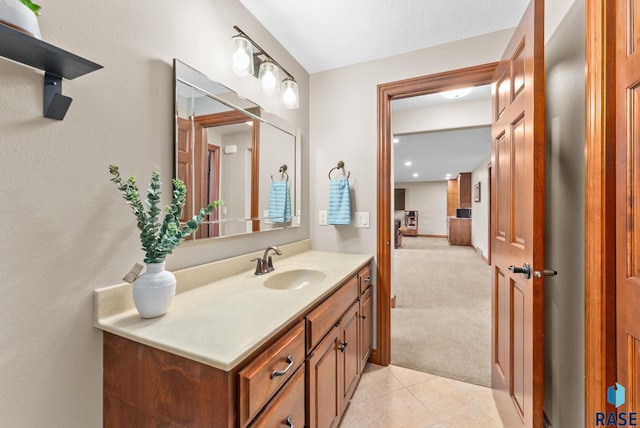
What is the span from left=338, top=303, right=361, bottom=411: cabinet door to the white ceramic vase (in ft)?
2.79

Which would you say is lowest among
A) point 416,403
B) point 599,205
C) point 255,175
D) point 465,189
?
point 416,403

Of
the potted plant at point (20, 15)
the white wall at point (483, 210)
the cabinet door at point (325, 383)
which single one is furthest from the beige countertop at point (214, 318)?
the white wall at point (483, 210)

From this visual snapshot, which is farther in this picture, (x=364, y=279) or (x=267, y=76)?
(x=364, y=279)

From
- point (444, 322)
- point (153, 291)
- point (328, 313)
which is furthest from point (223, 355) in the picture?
point (444, 322)

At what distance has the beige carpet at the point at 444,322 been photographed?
2.04 metres

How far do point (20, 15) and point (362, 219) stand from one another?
1862 mm

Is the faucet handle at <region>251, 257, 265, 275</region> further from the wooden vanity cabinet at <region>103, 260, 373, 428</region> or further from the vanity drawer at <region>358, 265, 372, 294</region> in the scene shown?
the vanity drawer at <region>358, 265, 372, 294</region>

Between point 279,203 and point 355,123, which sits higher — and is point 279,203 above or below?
below

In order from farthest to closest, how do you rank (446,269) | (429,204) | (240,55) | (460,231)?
(429,204) → (460,231) → (446,269) → (240,55)

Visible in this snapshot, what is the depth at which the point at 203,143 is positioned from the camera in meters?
1.28

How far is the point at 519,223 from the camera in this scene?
1.23 metres

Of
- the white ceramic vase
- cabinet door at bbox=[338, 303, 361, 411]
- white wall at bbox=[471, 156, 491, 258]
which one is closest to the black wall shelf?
the white ceramic vase

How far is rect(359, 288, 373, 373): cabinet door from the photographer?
175 centimetres

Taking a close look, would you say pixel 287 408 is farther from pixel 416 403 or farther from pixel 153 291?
pixel 416 403
